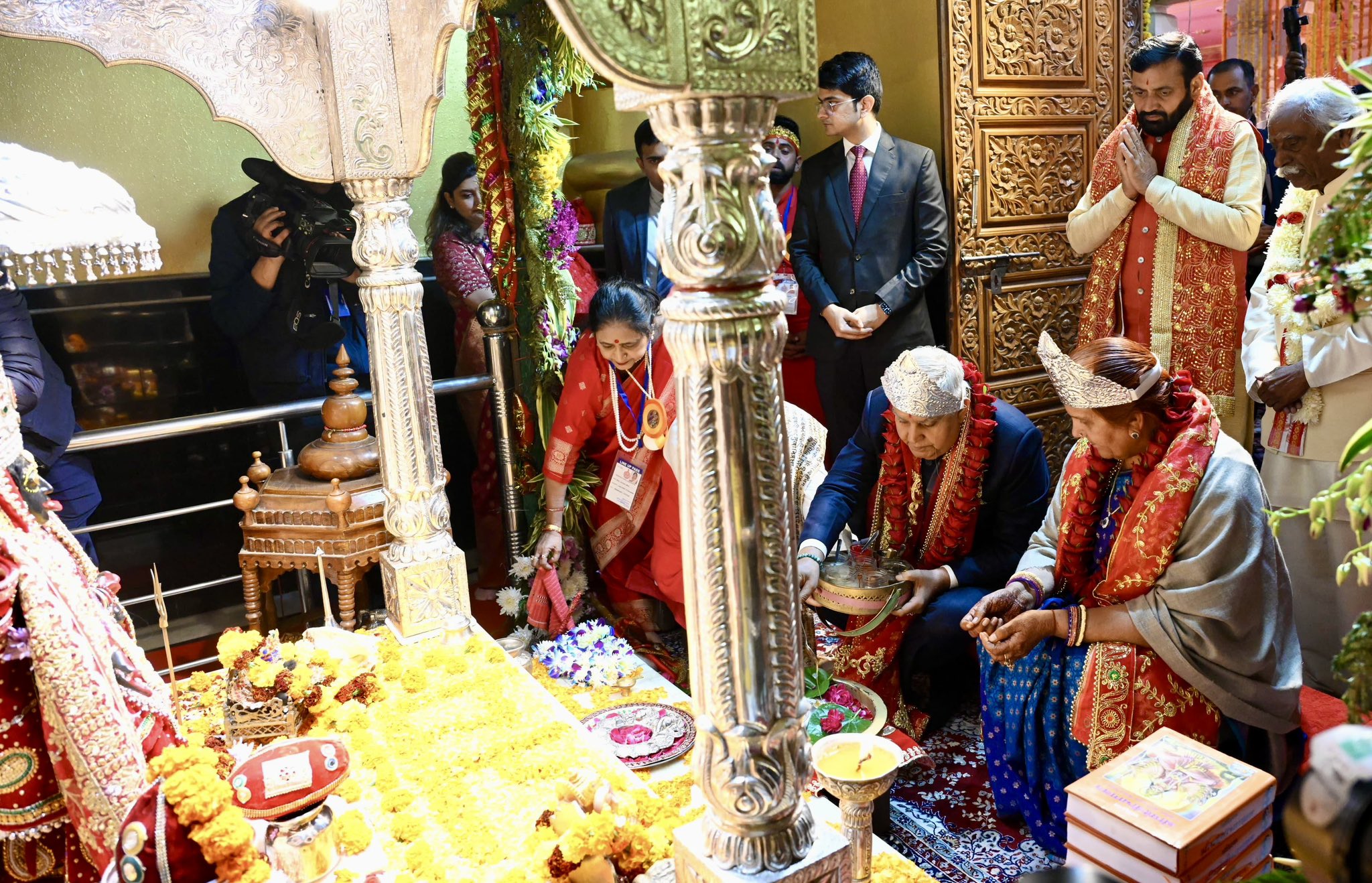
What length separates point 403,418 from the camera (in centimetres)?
313

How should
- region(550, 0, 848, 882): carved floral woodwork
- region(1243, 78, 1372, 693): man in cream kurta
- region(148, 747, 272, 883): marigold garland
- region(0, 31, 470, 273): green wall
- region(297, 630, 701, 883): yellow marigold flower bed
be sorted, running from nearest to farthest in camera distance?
region(550, 0, 848, 882): carved floral woodwork < region(148, 747, 272, 883): marigold garland < region(297, 630, 701, 883): yellow marigold flower bed < region(1243, 78, 1372, 693): man in cream kurta < region(0, 31, 470, 273): green wall

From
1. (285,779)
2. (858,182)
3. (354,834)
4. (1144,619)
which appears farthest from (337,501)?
(858,182)

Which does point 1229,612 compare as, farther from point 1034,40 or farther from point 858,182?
point 1034,40

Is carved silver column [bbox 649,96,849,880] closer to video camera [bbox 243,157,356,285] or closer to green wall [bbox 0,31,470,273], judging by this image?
video camera [bbox 243,157,356,285]

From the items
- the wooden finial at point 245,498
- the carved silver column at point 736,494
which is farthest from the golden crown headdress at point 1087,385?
the wooden finial at point 245,498

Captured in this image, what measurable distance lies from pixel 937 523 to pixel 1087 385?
2.75ft

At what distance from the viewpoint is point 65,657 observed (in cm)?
181

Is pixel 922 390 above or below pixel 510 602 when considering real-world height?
above

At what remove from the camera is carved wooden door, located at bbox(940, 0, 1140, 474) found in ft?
14.8

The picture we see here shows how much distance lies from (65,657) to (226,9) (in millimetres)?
1897

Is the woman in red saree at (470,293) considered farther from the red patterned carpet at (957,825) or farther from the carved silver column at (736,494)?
the carved silver column at (736,494)

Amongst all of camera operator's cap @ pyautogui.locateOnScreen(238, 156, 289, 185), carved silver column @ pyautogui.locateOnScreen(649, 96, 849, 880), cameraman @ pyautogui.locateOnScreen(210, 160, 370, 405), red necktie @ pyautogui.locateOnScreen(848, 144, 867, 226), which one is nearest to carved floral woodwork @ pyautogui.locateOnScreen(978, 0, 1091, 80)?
red necktie @ pyautogui.locateOnScreen(848, 144, 867, 226)

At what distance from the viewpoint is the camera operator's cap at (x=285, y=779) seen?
181cm

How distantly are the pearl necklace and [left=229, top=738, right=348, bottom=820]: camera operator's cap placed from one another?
73.1 inches
